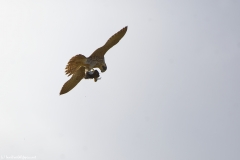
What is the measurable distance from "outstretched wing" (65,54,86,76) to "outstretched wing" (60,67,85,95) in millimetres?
268

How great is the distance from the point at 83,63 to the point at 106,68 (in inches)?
44.0

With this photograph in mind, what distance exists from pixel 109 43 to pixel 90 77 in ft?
4.87

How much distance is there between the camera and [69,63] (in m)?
29.4

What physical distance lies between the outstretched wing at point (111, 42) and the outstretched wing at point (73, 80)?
807 millimetres

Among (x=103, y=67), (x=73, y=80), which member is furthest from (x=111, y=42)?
(x=73, y=80)

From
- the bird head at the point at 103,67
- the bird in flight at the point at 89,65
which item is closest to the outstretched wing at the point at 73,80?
the bird in flight at the point at 89,65

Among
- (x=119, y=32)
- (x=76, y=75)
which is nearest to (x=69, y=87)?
(x=76, y=75)

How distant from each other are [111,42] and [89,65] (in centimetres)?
121

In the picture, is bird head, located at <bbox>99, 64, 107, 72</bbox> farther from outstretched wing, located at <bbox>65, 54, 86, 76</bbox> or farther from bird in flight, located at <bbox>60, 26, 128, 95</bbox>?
outstretched wing, located at <bbox>65, 54, 86, 76</bbox>

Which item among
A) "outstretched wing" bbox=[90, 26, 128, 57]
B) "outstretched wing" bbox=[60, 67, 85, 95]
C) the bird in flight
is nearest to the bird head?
the bird in flight

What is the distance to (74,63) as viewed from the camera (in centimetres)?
2944

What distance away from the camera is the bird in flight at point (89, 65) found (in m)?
29.6

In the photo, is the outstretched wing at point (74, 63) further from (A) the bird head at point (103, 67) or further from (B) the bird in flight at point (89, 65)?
(A) the bird head at point (103, 67)

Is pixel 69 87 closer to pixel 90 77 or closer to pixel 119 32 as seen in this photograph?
pixel 90 77
